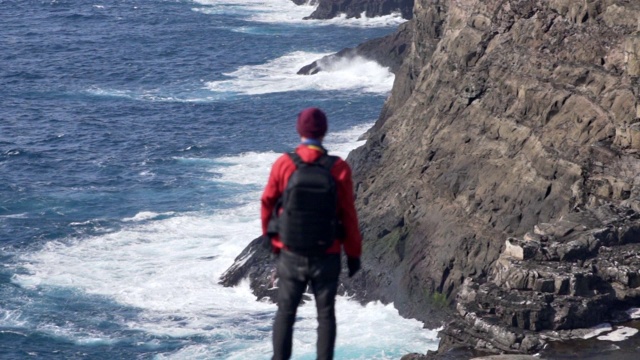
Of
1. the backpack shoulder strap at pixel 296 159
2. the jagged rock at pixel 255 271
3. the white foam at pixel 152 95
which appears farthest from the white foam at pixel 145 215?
the backpack shoulder strap at pixel 296 159

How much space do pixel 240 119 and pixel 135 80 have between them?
53.7 ft

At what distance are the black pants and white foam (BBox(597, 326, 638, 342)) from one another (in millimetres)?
13359

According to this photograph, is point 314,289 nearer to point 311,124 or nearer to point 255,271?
point 311,124

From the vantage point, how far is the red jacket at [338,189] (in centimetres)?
1449

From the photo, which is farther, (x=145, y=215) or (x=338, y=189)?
(x=145, y=215)

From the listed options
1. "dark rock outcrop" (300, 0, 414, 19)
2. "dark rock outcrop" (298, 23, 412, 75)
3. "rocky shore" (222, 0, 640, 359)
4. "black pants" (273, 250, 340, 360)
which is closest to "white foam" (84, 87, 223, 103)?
"dark rock outcrop" (298, 23, 412, 75)

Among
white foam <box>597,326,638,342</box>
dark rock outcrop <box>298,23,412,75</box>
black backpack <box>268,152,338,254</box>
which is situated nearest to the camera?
black backpack <box>268,152,338,254</box>

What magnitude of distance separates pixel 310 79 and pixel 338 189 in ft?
231

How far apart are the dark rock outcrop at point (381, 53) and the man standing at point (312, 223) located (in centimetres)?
6637

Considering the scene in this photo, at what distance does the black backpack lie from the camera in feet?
47.1

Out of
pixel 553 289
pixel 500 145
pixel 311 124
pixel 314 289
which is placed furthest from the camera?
pixel 500 145

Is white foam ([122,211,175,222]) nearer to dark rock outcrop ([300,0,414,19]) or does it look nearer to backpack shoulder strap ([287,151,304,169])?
backpack shoulder strap ([287,151,304,169])

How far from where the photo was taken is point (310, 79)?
84562 mm

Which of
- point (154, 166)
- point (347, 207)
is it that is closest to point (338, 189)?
point (347, 207)
